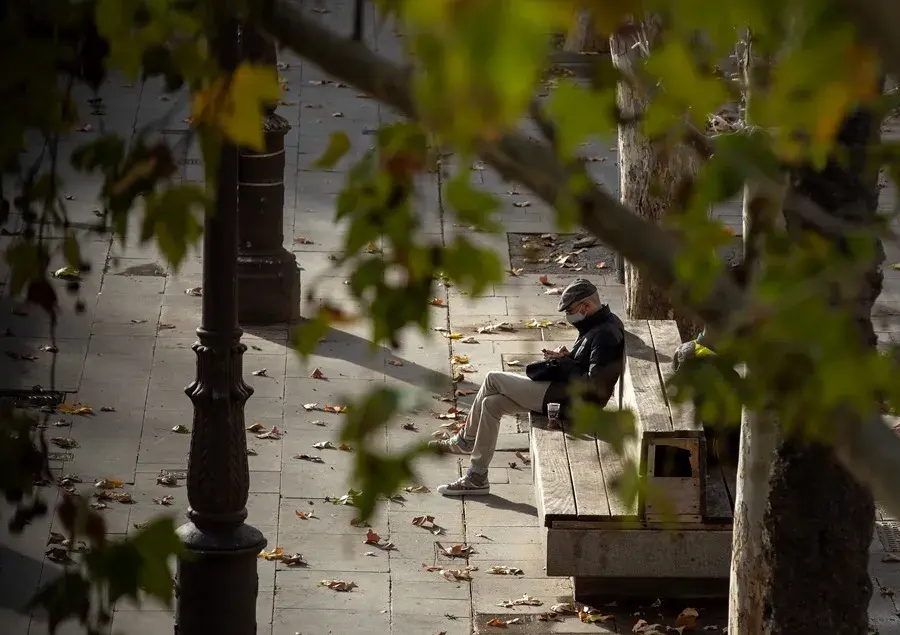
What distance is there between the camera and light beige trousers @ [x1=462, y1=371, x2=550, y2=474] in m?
9.32

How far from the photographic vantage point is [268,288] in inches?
485

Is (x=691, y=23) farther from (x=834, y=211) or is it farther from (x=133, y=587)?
(x=834, y=211)

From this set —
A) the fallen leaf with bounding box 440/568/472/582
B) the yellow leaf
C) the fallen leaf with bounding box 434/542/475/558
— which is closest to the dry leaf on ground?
the fallen leaf with bounding box 434/542/475/558

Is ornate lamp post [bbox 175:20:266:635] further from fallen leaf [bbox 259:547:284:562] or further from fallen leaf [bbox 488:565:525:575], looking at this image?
fallen leaf [bbox 488:565:525:575]

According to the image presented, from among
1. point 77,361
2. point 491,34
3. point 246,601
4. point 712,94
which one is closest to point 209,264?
point 246,601

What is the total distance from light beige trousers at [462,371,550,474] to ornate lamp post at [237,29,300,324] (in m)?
3.11

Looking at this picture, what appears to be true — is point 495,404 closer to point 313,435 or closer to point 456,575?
point 456,575

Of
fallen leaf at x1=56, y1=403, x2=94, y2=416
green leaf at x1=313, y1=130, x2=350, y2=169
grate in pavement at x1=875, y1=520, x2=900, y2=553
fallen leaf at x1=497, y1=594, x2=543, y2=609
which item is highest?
fallen leaf at x1=56, y1=403, x2=94, y2=416

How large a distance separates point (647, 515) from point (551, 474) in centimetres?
63

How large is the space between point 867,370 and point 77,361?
967cm

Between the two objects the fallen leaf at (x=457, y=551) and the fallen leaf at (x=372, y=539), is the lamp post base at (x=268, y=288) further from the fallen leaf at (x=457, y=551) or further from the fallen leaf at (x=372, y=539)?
the fallen leaf at (x=457, y=551)

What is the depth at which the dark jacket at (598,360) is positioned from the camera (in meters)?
9.22

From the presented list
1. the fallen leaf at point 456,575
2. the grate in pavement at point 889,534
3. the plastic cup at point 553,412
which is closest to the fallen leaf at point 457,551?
the fallen leaf at point 456,575

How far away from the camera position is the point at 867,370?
229 centimetres
